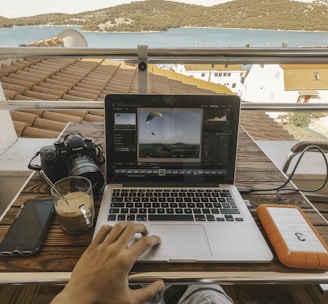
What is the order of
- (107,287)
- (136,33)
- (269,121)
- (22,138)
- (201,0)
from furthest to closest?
(201,0) < (136,33) < (269,121) < (22,138) < (107,287)

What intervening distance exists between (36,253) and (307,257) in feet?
1.81

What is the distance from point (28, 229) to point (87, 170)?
19 cm

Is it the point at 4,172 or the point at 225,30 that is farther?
the point at 225,30

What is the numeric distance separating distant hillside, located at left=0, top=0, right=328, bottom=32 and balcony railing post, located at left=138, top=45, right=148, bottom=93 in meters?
3.16

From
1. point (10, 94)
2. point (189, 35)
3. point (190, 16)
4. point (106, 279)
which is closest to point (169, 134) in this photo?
point (106, 279)

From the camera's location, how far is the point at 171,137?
0.78 meters

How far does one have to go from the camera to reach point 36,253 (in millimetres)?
565

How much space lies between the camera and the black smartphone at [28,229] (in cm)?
56

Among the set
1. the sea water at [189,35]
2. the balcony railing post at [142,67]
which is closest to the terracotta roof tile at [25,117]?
the balcony railing post at [142,67]

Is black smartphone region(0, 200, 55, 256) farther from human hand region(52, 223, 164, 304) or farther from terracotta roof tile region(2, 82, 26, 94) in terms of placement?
terracotta roof tile region(2, 82, 26, 94)

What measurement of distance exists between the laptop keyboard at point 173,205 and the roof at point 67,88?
3.34 feet

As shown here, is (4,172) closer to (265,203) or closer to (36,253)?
(36,253)

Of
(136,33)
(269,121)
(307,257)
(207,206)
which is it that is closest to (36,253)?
(207,206)

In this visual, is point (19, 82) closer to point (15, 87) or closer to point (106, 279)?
point (15, 87)
